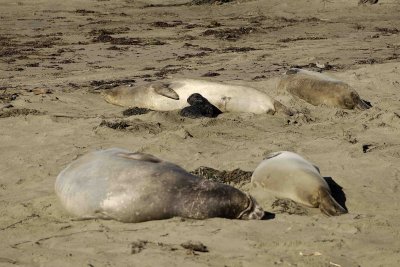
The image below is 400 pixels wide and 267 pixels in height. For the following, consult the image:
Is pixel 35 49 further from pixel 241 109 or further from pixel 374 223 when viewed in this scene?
pixel 374 223

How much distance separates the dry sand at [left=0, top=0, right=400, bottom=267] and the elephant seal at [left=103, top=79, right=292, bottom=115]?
0.25m

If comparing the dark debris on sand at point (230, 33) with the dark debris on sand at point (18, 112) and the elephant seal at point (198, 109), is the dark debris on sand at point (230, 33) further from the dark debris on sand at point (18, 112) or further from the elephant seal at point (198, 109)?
the dark debris on sand at point (18, 112)

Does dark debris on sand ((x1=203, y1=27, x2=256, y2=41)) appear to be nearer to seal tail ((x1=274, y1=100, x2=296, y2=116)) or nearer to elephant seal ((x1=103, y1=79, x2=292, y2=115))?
elephant seal ((x1=103, y1=79, x2=292, y2=115))

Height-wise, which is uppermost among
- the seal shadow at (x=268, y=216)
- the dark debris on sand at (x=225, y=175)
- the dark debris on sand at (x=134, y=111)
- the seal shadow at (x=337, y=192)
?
the seal shadow at (x=268, y=216)

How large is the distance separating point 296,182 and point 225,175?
2.31ft

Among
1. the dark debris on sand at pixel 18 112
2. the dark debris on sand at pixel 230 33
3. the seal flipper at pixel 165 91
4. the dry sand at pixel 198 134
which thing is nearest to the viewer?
the dry sand at pixel 198 134

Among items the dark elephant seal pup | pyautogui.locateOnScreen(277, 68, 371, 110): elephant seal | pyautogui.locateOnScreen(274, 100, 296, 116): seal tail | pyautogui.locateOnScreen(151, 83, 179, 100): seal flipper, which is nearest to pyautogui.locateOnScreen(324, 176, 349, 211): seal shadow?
the dark elephant seal pup

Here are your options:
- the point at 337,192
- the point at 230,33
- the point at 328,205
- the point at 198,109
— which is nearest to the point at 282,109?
the point at 198,109

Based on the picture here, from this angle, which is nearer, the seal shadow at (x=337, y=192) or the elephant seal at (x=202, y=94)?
the seal shadow at (x=337, y=192)

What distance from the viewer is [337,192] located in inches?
223

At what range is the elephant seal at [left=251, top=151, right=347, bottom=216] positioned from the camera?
17.0ft

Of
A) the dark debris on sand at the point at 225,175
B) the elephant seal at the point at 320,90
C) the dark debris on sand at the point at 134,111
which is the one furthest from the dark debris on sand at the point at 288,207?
the elephant seal at the point at 320,90

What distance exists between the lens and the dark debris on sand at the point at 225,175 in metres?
5.84

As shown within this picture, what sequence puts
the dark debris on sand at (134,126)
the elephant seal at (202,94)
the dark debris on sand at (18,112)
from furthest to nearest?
the elephant seal at (202,94) → the dark debris on sand at (18,112) → the dark debris on sand at (134,126)
